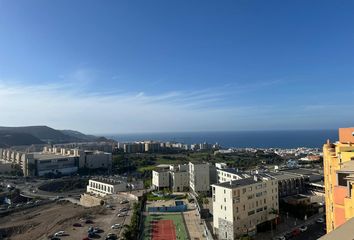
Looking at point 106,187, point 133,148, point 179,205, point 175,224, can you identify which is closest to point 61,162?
point 106,187

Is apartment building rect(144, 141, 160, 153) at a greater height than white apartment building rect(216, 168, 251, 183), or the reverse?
apartment building rect(144, 141, 160, 153)

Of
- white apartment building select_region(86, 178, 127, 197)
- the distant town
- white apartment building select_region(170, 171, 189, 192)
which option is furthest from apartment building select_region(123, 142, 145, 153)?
white apartment building select_region(170, 171, 189, 192)

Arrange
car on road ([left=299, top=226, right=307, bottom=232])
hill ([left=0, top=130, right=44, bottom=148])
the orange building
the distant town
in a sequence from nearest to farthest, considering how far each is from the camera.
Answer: the orange building → the distant town → car on road ([left=299, top=226, right=307, bottom=232]) → hill ([left=0, top=130, right=44, bottom=148])

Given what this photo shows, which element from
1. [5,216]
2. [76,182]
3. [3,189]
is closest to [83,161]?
[76,182]

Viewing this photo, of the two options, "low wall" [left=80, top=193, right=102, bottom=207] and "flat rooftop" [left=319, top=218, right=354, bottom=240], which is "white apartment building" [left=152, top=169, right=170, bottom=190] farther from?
"flat rooftop" [left=319, top=218, right=354, bottom=240]

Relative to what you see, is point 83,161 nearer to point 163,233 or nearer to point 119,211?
point 119,211

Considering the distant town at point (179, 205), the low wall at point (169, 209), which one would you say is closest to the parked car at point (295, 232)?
the distant town at point (179, 205)
